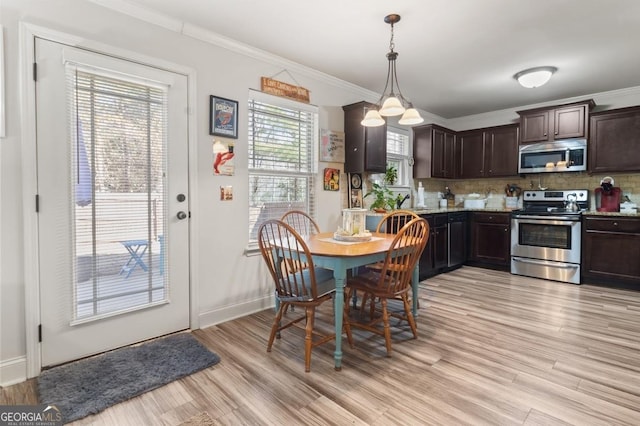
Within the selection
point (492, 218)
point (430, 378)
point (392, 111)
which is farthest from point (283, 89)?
point (492, 218)

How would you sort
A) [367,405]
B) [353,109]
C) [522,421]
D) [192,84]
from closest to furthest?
[522,421] → [367,405] → [192,84] → [353,109]

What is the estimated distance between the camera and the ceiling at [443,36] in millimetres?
2365

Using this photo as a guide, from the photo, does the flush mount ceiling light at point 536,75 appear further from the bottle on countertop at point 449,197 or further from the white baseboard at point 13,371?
the white baseboard at point 13,371

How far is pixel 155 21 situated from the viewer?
2.43 m

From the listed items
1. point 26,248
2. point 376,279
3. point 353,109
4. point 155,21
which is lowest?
point 376,279

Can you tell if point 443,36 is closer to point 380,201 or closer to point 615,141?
point 380,201

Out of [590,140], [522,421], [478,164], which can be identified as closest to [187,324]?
[522,421]

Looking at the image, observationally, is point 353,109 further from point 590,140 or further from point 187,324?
point 590,140

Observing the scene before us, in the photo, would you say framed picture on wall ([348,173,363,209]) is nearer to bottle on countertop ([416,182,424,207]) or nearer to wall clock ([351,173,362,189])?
wall clock ([351,173,362,189])

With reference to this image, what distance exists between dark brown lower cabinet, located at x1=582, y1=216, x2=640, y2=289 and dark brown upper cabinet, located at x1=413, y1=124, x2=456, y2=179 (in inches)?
77.7

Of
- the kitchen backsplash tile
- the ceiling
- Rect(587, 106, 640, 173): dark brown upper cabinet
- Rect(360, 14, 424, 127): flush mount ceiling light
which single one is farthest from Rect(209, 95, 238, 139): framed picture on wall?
Rect(587, 106, 640, 173): dark brown upper cabinet

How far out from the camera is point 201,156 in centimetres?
272

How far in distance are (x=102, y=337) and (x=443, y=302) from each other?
302 cm

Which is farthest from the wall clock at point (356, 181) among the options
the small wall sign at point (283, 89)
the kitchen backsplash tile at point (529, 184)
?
the kitchen backsplash tile at point (529, 184)
